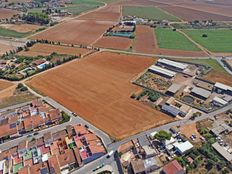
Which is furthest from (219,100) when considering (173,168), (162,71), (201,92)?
(173,168)

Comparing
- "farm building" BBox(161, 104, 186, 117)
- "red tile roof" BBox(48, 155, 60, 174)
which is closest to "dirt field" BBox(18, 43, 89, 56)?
"farm building" BBox(161, 104, 186, 117)

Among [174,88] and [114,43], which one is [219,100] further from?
[114,43]

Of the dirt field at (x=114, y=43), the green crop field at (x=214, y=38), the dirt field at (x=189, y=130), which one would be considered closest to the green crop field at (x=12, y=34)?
the dirt field at (x=114, y=43)

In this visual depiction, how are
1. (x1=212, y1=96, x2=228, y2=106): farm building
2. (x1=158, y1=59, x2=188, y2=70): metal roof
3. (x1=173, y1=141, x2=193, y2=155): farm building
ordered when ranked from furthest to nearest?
(x1=158, y1=59, x2=188, y2=70): metal roof, (x1=212, y1=96, x2=228, y2=106): farm building, (x1=173, y1=141, x2=193, y2=155): farm building

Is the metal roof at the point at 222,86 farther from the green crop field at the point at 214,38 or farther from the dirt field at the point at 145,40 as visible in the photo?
the dirt field at the point at 145,40

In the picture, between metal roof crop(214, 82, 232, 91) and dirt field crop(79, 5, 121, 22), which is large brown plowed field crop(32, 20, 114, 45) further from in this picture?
metal roof crop(214, 82, 232, 91)
